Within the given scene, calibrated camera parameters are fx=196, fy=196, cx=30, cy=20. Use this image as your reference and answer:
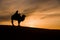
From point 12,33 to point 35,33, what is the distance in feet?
3.03

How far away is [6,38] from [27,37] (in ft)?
2.58

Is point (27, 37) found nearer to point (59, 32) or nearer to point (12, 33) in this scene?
point (12, 33)

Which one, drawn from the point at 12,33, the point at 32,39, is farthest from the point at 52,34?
the point at 12,33

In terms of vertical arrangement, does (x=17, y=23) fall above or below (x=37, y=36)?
above

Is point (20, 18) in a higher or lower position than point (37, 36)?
higher

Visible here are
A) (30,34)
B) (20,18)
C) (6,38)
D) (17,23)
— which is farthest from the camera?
(17,23)

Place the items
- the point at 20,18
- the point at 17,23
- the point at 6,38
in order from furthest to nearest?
the point at 17,23 < the point at 20,18 < the point at 6,38

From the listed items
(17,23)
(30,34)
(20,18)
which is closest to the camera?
(30,34)

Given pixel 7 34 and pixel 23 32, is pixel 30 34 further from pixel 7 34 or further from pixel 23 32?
pixel 7 34

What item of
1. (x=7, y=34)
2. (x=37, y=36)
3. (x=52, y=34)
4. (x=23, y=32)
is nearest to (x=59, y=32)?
(x=52, y=34)

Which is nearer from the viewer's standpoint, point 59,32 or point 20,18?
point 59,32

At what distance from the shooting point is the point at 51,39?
724 centimetres

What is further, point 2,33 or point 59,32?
point 59,32

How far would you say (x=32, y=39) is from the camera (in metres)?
7.07
